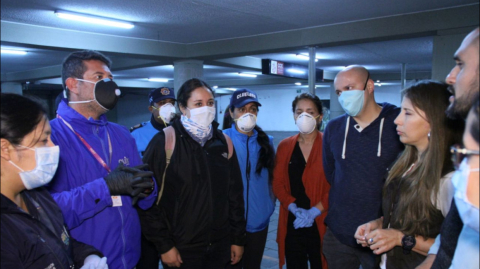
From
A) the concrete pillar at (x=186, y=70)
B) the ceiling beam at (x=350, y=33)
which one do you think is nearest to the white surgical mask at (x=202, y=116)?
the ceiling beam at (x=350, y=33)

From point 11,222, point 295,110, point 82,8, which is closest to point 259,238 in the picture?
point 295,110

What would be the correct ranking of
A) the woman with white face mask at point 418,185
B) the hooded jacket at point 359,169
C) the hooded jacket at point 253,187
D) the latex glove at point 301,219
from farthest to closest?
the hooded jacket at point 253,187, the latex glove at point 301,219, the hooded jacket at point 359,169, the woman with white face mask at point 418,185

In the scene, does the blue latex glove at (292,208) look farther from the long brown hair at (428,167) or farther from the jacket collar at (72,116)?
the jacket collar at (72,116)

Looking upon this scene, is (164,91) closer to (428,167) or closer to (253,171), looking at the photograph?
(253,171)

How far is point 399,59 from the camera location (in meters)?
11.2

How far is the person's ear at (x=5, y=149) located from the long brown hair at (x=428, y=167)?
2085mm

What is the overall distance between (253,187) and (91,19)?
192 inches

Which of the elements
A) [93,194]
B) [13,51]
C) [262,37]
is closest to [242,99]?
[93,194]

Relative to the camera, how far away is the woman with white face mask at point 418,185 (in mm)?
1852

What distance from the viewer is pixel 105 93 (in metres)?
2.28

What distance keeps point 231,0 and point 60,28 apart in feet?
13.0

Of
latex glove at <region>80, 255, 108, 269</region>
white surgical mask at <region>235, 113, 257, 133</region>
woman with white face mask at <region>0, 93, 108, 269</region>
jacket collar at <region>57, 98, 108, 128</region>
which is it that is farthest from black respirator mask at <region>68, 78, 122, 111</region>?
white surgical mask at <region>235, 113, 257, 133</region>

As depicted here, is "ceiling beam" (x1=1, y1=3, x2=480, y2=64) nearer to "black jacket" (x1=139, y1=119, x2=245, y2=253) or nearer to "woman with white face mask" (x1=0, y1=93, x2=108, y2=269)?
"black jacket" (x1=139, y1=119, x2=245, y2=253)

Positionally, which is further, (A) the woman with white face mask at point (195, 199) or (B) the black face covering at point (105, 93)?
(A) the woman with white face mask at point (195, 199)
